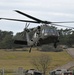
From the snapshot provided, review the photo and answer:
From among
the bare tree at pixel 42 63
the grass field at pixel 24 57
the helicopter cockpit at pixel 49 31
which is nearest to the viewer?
the helicopter cockpit at pixel 49 31

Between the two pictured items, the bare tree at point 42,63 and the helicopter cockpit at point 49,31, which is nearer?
the helicopter cockpit at point 49,31

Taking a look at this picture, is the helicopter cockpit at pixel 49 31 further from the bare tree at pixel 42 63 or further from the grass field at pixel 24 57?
the grass field at pixel 24 57

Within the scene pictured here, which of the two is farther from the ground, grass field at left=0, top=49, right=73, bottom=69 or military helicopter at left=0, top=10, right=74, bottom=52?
military helicopter at left=0, top=10, right=74, bottom=52

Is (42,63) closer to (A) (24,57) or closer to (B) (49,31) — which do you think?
(A) (24,57)

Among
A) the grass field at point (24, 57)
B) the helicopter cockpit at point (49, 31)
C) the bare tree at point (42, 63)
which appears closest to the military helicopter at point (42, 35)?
the helicopter cockpit at point (49, 31)

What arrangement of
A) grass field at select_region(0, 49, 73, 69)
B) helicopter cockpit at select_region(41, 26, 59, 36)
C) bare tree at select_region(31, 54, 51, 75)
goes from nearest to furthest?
1. helicopter cockpit at select_region(41, 26, 59, 36)
2. bare tree at select_region(31, 54, 51, 75)
3. grass field at select_region(0, 49, 73, 69)

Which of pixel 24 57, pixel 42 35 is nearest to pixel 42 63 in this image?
pixel 24 57

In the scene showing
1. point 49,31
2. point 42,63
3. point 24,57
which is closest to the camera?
point 49,31

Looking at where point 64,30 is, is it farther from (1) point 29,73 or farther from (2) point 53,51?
(2) point 53,51

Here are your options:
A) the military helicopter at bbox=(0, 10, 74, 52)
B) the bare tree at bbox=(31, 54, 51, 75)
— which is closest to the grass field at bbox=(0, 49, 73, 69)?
the bare tree at bbox=(31, 54, 51, 75)

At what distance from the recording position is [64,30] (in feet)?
166

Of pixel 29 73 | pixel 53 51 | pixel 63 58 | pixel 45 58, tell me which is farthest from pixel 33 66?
pixel 29 73

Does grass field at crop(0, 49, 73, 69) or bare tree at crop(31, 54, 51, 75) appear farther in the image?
grass field at crop(0, 49, 73, 69)

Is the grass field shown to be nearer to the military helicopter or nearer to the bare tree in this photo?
the bare tree
